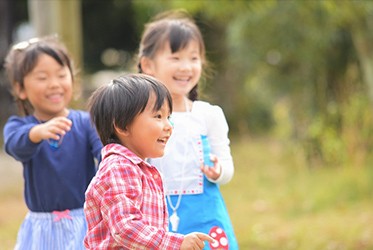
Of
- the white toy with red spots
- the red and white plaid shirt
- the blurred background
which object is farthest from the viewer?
the blurred background

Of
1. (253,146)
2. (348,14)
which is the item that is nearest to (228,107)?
(253,146)

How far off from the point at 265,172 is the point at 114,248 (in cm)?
683

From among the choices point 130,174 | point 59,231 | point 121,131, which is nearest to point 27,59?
point 59,231

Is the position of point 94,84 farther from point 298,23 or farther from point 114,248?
Result: point 114,248

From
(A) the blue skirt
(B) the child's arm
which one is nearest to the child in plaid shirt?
(B) the child's arm

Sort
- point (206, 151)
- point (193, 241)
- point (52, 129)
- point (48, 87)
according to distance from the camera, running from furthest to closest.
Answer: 1. point (48, 87)
2. point (206, 151)
3. point (52, 129)
4. point (193, 241)

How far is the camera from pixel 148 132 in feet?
8.38

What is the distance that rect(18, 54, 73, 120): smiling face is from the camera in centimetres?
352

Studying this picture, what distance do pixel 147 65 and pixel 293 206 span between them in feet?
12.8

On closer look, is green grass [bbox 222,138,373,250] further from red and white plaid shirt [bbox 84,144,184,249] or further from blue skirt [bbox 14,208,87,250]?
red and white plaid shirt [bbox 84,144,184,249]

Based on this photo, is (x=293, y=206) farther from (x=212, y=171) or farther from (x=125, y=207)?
(x=125, y=207)

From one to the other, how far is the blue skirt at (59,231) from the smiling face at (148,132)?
3.05 feet

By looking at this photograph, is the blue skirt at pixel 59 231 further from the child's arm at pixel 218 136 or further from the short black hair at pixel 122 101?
the short black hair at pixel 122 101

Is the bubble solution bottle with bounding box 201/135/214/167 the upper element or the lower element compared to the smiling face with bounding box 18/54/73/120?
Result: lower
